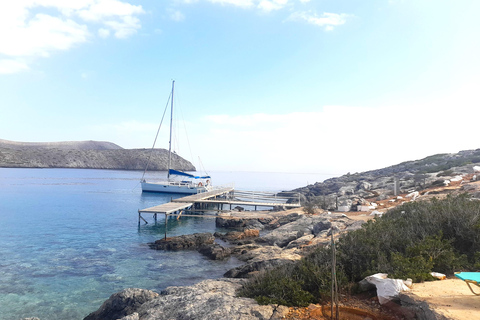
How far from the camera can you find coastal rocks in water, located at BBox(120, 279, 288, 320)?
6109mm

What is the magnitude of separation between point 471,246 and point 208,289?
279 inches

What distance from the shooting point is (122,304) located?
30.4 feet

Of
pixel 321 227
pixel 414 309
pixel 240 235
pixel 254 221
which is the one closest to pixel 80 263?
pixel 240 235

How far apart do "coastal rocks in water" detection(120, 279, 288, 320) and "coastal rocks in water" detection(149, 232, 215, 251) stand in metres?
10.9

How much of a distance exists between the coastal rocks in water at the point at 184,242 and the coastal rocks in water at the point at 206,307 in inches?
428

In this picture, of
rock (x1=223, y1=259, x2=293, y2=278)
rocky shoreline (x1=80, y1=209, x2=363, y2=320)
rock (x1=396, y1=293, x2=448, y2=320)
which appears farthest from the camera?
rock (x1=223, y1=259, x2=293, y2=278)

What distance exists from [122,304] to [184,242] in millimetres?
10597

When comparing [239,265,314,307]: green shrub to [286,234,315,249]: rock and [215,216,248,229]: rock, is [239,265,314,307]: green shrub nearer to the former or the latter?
[286,234,315,249]: rock

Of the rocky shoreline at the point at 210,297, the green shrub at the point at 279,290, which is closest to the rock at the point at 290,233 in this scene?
the rocky shoreline at the point at 210,297

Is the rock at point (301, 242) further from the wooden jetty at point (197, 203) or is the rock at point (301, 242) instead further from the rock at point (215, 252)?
the wooden jetty at point (197, 203)

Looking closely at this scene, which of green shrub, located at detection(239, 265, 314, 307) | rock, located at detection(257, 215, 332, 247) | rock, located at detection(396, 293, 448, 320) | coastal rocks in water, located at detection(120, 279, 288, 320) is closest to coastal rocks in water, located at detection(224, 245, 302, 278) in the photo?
rock, located at detection(257, 215, 332, 247)

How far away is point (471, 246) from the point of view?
26.9 feet

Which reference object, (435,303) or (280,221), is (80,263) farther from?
(435,303)

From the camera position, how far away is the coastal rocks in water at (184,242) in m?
19.3
